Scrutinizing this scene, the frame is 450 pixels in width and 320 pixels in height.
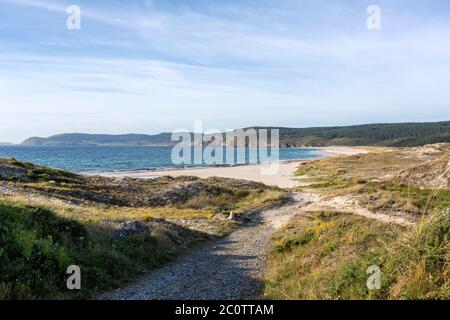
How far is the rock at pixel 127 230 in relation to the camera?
18.5 metres

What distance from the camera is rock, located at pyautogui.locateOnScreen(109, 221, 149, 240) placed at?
18545 mm

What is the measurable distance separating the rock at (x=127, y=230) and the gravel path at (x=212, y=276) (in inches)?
101

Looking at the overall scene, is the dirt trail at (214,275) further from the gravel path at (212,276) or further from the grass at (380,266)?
the grass at (380,266)

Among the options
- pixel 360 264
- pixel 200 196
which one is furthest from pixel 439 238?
pixel 200 196

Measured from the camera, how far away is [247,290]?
520 inches

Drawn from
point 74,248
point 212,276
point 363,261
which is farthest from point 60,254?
point 363,261

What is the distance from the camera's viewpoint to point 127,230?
1923 cm

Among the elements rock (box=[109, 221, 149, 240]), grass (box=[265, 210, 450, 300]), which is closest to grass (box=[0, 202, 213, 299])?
rock (box=[109, 221, 149, 240])

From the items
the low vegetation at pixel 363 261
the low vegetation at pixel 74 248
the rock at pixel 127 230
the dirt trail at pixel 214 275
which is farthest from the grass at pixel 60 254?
the low vegetation at pixel 363 261

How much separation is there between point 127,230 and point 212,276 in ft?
18.8

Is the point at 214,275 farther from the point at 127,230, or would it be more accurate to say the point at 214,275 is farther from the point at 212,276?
the point at 127,230
